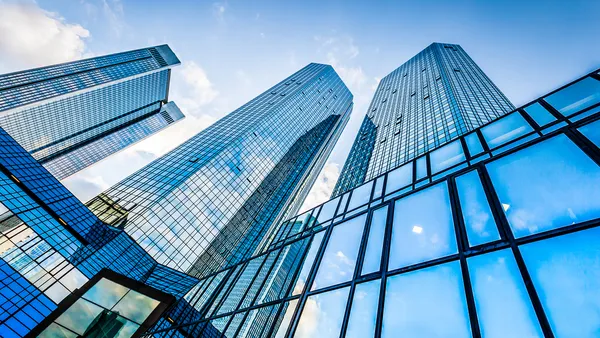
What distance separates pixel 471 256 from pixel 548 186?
237cm

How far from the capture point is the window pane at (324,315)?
7.43 metres

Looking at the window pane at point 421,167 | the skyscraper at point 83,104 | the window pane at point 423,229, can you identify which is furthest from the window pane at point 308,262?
the skyscraper at point 83,104

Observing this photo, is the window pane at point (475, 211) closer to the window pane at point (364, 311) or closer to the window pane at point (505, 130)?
the window pane at point (364, 311)

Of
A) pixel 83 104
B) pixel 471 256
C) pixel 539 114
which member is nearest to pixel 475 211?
pixel 471 256

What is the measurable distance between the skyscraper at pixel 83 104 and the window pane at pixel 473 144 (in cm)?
14914

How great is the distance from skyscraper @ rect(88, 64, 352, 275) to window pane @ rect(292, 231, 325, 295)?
5353 cm

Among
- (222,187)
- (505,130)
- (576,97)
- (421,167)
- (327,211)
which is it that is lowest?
(222,187)

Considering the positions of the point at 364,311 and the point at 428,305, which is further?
the point at 364,311

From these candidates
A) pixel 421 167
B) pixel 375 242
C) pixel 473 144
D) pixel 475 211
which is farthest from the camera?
pixel 421 167

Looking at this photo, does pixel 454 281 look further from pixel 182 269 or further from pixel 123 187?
pixel 123 187

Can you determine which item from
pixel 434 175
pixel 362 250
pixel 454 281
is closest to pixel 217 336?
pixel 362 250

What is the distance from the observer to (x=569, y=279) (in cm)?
453

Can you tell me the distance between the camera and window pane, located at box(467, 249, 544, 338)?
14.8 ft

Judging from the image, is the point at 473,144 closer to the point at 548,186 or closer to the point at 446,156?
the point at 446,156
